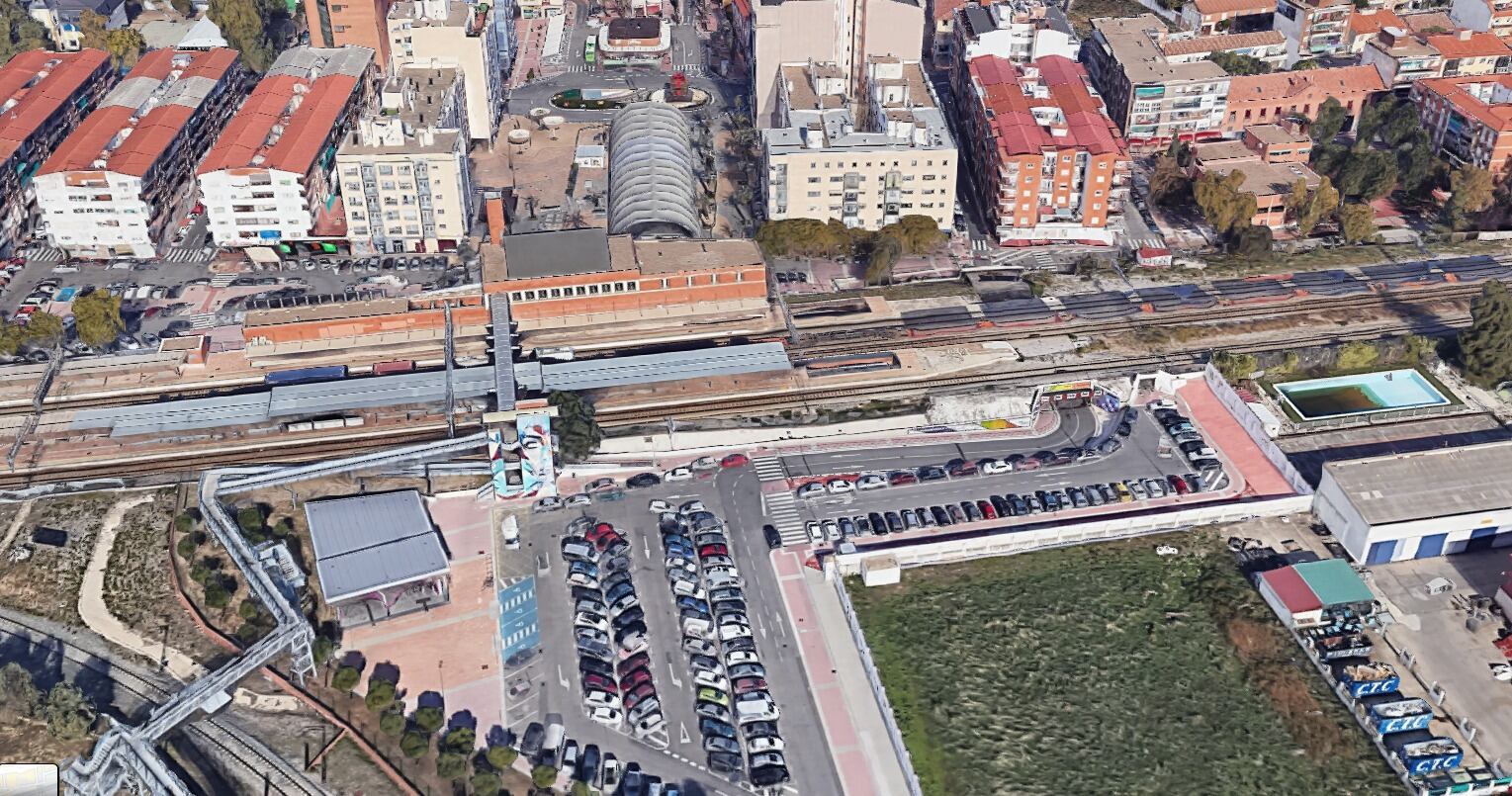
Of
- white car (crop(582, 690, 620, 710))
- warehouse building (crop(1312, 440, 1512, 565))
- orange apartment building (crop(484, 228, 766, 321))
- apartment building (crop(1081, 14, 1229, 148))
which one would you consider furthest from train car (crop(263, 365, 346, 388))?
apartment building (crop(1081, 14, 1229, 148))

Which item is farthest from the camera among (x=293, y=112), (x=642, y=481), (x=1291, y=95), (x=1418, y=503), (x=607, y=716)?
(x=1291, y=95)

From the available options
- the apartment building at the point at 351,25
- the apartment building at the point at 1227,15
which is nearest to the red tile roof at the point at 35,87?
the apartment building at the point at 351,25

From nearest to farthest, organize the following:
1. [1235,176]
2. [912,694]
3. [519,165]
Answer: [912,694]
[1235,176]
[519,165]

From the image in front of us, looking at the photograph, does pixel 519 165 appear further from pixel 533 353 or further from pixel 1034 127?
pixel 1034 127

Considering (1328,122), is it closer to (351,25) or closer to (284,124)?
(284,124)

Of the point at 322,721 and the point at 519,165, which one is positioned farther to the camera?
the point at 519,165

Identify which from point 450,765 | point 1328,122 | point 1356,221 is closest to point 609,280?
point 450,765

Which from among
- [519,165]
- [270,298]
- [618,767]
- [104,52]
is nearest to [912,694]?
[618,767]
